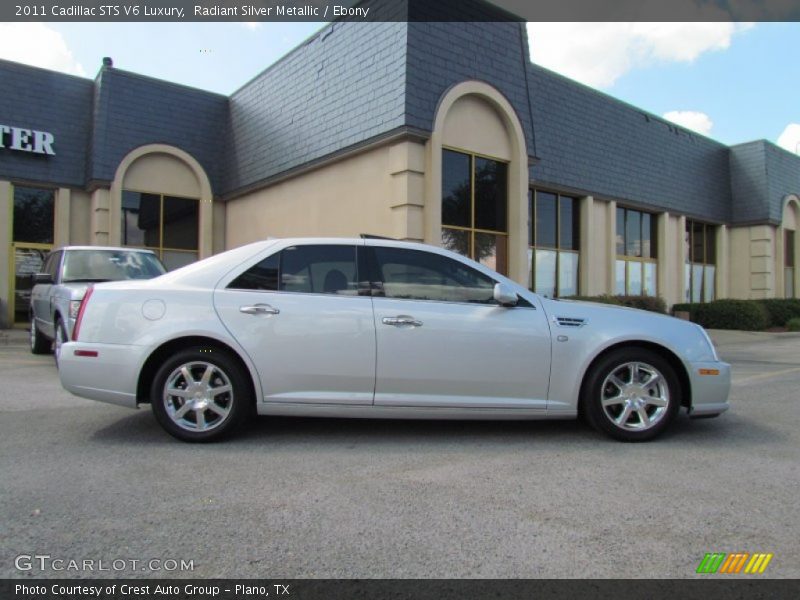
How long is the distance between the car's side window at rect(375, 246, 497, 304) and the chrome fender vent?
528mm

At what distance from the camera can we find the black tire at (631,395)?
182 inches

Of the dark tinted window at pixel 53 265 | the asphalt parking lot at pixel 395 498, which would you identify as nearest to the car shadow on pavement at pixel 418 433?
the asphalt parking lot at pixel 395 498

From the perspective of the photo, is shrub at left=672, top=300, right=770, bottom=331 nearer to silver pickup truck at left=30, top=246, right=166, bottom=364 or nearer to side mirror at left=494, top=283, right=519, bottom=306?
side mirror at left=494, top=283, right=519, bottom=306

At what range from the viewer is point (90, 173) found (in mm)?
15062

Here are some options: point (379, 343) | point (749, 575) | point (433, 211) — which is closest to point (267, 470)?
point (379, 343)

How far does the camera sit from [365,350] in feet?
14.6

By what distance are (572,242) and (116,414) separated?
14609mm

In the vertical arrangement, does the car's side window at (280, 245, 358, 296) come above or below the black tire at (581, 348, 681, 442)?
above

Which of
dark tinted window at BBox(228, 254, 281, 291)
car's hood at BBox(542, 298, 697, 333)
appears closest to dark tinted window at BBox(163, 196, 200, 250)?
dark tinted window at BBox(228, 254, 281, 291)

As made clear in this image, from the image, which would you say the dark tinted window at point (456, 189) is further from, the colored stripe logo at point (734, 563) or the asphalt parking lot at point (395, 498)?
the colored stripe logo at point (734, 563)

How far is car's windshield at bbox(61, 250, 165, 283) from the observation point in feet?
28.1

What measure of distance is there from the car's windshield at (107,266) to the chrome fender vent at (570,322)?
6.66 m

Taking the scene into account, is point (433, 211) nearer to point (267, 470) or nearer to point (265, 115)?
point (265, 115)
